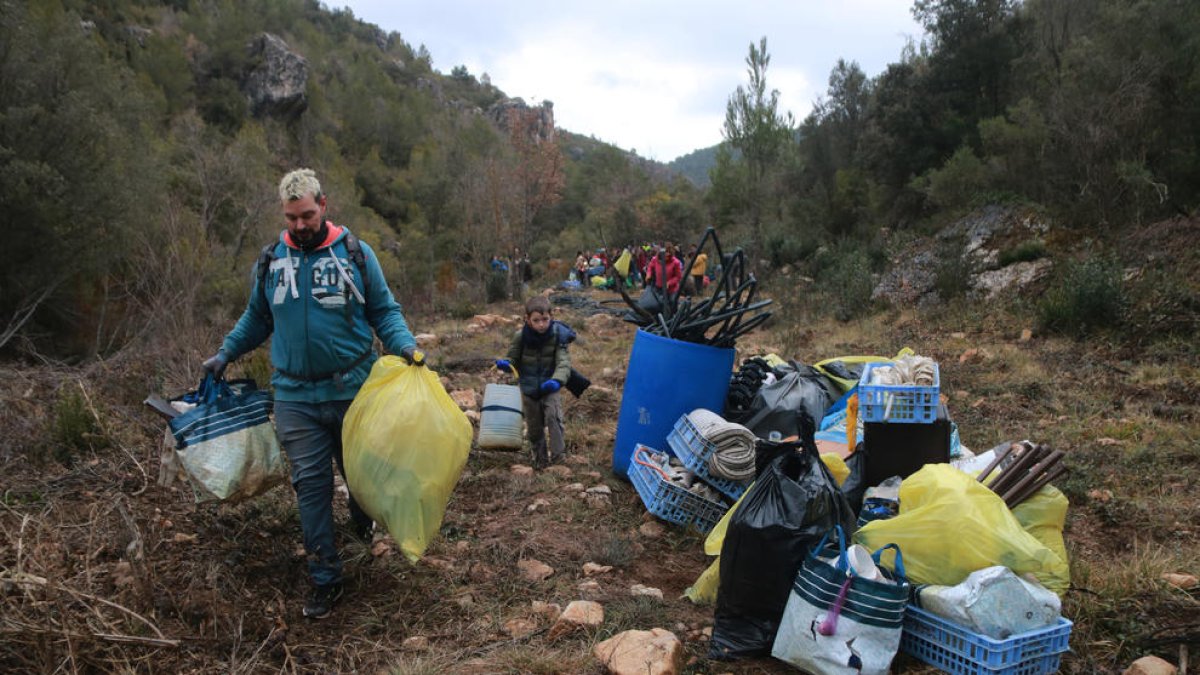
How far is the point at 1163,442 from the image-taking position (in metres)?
4.12

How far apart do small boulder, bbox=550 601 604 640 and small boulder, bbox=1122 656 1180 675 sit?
1.56 m

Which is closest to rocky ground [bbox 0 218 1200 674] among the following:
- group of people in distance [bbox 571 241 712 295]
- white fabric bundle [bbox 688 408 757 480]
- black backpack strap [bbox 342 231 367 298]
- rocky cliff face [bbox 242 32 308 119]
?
white fabric bundle [bbox 688 408 757 480]

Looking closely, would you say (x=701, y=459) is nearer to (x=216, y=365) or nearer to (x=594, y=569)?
(x=594, y=569)

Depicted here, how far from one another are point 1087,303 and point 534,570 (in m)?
6.46

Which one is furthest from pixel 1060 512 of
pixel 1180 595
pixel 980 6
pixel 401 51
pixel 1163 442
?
pixel 401 51

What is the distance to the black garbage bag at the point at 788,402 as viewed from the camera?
3.93 metres

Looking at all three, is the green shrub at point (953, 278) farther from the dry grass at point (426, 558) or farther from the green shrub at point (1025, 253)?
the dry grass at point (426, 558)

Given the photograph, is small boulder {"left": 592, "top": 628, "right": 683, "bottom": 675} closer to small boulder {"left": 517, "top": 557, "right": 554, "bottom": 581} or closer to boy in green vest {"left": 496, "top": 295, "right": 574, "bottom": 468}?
small boulder {"left": 517, "top": 557, "right": 554, "bottom": 581}

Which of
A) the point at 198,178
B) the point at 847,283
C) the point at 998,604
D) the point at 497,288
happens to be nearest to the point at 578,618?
the point at 998,604

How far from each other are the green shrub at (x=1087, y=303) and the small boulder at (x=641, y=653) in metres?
6.50

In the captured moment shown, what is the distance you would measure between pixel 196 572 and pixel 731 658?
189 cm

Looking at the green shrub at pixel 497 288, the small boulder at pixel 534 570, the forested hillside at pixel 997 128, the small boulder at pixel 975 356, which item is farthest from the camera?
the green shrub at pixel 497 288

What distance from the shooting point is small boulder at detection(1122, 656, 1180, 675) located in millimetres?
2000

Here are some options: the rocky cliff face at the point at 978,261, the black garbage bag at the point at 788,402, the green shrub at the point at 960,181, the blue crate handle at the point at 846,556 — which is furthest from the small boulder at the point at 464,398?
the green shrub at the point at 960,181
